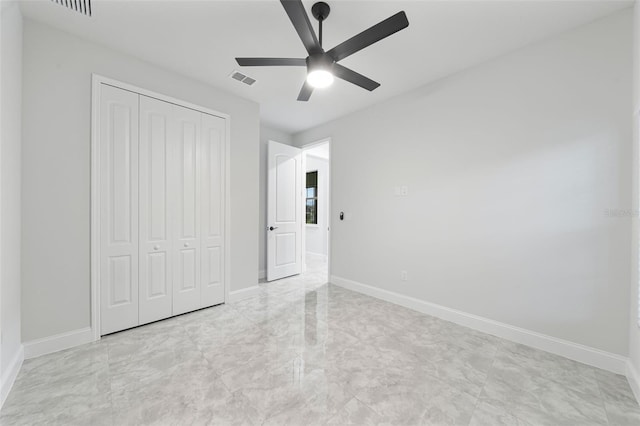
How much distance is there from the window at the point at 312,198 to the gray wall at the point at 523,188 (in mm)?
3476

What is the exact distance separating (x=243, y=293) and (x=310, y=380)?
1931mm

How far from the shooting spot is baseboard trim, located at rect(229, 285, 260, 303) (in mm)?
3363

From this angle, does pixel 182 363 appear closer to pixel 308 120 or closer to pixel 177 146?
pixel 177 146

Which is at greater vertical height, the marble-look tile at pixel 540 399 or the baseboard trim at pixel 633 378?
the baseboard trim at pixel 633 378

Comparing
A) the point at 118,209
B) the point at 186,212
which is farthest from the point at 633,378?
the point at 118,209

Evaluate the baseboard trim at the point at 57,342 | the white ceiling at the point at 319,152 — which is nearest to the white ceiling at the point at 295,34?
the baseboard trim at the point at 57,342

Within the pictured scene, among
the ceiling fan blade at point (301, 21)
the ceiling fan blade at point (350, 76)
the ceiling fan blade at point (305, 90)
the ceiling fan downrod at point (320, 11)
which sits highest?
the ceiling fan downrod at point (320, 11)

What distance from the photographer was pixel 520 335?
7.78 feet

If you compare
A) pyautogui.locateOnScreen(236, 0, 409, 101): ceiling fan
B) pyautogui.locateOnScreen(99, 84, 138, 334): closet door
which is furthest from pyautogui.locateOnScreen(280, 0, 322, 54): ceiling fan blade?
pyautogui.locateOnScreen(99, 84, 138, 334): closet door

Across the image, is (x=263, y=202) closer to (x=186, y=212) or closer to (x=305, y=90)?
(x=186, y=212)

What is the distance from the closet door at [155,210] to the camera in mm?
2650

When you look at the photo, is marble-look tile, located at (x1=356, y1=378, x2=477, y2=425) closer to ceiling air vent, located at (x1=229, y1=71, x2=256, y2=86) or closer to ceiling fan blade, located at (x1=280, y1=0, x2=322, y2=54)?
ceiling fan blade, located at (x1=280, y1=0, x2=322, y2=54)

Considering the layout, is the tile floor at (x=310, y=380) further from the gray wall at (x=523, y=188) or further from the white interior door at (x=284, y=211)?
the white interior door at (x=284, y=211)

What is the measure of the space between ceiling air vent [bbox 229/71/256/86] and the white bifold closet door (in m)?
0.55
